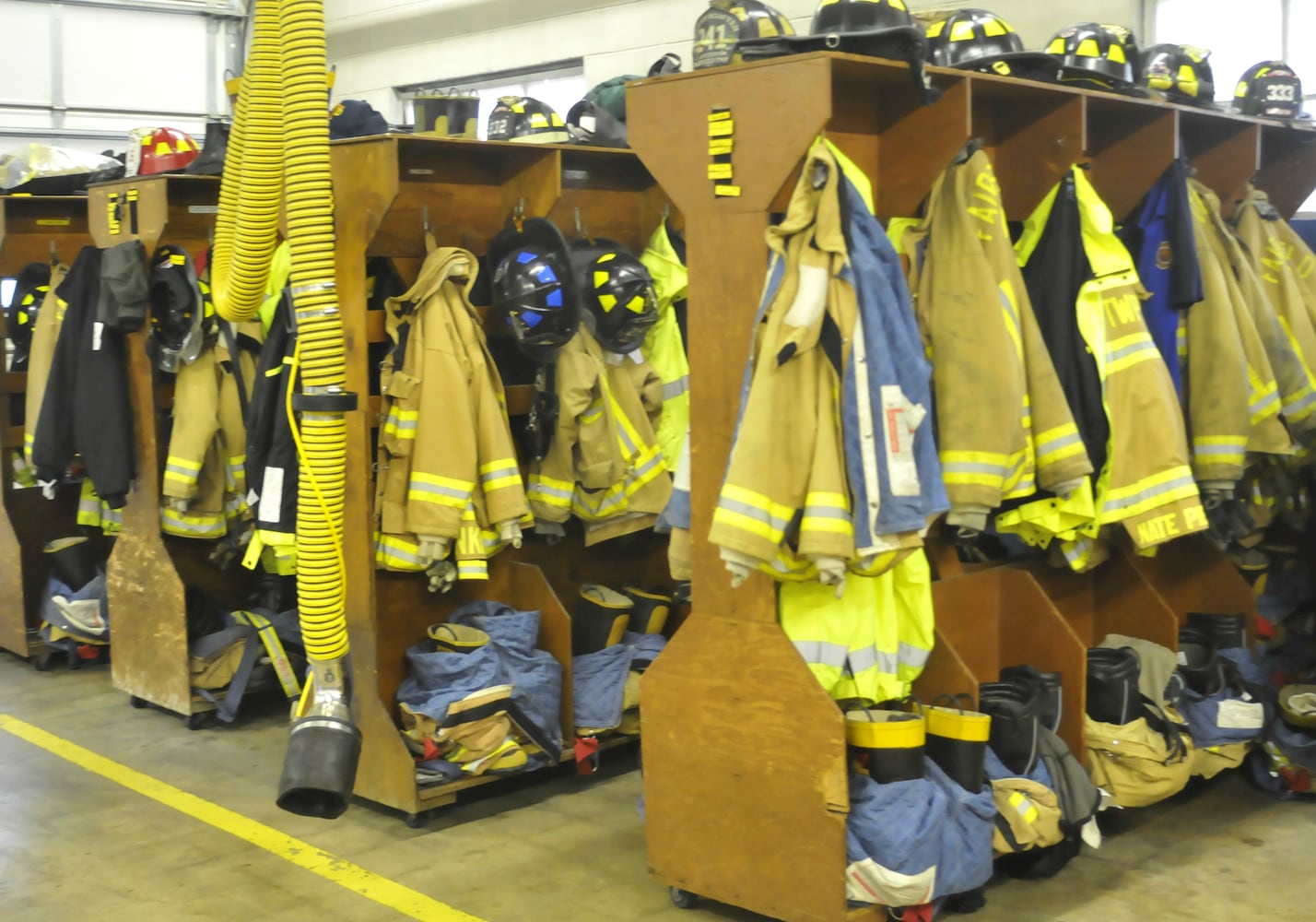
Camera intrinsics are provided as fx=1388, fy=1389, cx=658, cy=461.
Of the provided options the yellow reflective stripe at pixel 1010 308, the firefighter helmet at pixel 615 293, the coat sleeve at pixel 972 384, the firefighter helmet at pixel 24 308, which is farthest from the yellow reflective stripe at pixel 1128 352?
the firefighter helmet at pixel 24 308

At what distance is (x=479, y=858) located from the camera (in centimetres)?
424

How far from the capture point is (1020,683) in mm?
4031

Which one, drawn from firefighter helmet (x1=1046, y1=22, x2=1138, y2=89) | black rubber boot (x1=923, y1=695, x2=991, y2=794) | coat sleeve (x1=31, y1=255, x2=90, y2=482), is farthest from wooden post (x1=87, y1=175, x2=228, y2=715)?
firefighter helmet (x1=1046, y1=22, x2=1138, y2=89)

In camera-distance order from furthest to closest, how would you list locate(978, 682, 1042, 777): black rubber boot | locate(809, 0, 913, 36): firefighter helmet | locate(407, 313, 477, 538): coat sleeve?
locate(407, 313, 477, 538): coat sleeve, locate(978, 682, 1042, 777): black rubber boot, locate(809, 0, 913, 36): firefighter helmet

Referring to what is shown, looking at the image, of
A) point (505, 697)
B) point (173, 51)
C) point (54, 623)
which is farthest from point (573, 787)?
point (173, 51)

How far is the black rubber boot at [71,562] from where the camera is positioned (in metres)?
6.53

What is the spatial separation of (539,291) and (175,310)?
6.12 feet

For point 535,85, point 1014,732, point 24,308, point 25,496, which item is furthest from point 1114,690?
point 535,85

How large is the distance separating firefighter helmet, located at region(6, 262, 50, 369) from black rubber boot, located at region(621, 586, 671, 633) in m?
3.40

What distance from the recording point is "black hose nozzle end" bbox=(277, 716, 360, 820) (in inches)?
106

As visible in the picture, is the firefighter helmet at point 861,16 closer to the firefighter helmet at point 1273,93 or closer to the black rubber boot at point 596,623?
the black rubber boot at point 596,623

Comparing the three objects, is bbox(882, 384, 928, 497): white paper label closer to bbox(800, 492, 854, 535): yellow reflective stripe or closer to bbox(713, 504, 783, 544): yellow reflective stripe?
bbox(800, 492, 854, 535): yellow reflective stripe

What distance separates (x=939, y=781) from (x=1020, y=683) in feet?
1.98

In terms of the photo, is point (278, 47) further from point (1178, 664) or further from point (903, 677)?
point (1178, 664)
